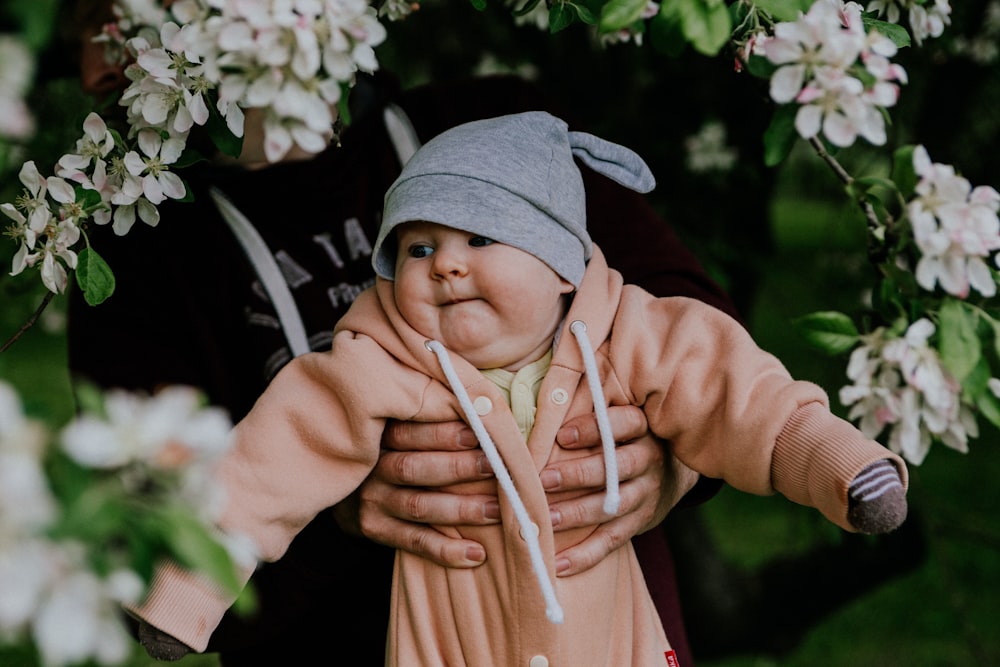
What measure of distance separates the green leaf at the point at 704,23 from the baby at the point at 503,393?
50cm

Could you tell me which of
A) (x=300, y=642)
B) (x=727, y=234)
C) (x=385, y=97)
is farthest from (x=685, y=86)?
(x=300, y=642)

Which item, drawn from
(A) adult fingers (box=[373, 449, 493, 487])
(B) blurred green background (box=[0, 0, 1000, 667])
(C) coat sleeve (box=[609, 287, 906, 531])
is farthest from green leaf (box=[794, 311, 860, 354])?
(B) blurred green background (box=[0, 0, 1000, 667])

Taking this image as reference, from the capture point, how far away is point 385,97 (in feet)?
8.07

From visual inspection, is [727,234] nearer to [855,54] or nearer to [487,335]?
[487,335]

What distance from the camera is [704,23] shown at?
1319 millimetres

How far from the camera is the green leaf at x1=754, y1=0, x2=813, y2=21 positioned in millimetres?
1414

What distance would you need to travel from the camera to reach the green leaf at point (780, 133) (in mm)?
1452

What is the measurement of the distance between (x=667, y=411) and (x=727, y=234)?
217 cm

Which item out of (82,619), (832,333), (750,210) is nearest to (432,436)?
(832,333)

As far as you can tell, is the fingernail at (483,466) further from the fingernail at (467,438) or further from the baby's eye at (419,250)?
the baby's eye at (419,250)

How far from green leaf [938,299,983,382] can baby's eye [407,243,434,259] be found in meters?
0.82

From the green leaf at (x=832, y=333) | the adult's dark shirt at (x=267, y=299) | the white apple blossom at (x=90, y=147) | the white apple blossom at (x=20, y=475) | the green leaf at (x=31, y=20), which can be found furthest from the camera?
the adult's dark shirt at (x=267, y=299)

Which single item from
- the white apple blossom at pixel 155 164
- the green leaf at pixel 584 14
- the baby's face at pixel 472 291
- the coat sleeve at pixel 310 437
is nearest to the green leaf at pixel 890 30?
the green leaf at pixel 584 14

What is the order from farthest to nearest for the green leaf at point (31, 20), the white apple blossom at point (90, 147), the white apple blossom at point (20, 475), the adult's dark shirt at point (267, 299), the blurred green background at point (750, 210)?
the blurred green background at point (750, 210) < the adult's dark shirt at point (267, 299) < the white apple blossom at point (90, 147) < the green leaf at point (31, 20) < the white apple blossom at point (20, 475)
